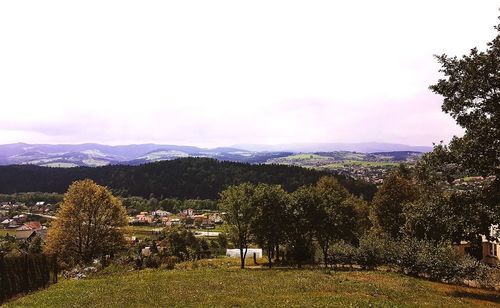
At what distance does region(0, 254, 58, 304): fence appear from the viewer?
32.6 m

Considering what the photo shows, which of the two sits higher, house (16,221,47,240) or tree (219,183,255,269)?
tree (219,183,255,269)

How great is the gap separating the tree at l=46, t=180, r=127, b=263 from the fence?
25.2 meters

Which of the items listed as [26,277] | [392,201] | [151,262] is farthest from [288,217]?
[26,277]

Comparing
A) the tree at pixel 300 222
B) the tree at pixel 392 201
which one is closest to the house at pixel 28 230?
the tree at pixel 300 222

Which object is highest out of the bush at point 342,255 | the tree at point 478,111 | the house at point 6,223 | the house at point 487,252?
the tree at point 478,111

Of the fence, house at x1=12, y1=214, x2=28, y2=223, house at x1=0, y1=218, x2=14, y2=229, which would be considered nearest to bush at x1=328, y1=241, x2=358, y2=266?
the fence

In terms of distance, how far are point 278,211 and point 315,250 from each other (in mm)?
11392

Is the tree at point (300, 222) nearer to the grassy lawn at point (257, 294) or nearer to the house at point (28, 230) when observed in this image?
the grassy lawn at point (257, 294)

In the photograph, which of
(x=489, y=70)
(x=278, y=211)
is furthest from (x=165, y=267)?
(x=489, y=70)

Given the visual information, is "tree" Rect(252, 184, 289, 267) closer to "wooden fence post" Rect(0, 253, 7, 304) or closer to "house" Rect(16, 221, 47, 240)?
"wooden fence post" Rect(0, 253, 7, 304)

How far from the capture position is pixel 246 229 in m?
55.4

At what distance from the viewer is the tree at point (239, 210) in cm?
5362

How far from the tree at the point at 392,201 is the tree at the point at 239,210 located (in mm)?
28877

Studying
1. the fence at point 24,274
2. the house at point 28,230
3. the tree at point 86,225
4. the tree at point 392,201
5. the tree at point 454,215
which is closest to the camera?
the tree at point 454,215
